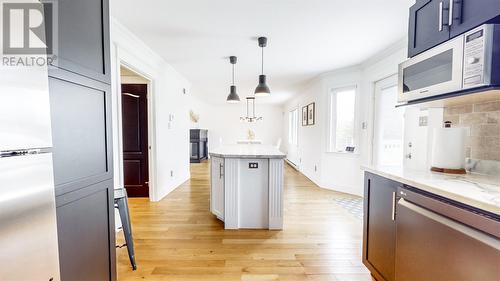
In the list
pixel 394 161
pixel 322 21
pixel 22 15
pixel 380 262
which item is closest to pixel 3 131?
pixel 22 15

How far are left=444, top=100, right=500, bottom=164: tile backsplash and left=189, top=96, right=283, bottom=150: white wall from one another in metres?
7.99

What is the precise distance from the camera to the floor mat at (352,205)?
3.16 meters

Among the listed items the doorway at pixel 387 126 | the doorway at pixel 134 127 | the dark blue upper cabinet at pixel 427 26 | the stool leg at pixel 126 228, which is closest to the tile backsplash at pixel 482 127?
the dark blue upper cabinet at pixel 427 26

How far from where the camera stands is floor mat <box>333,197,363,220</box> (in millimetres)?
3162

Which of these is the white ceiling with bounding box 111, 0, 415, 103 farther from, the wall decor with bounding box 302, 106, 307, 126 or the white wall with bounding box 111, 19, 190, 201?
the wall decor with bounding box 302, 106, 307, 126

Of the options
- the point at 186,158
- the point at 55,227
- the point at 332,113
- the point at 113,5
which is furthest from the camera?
the point at 186,158

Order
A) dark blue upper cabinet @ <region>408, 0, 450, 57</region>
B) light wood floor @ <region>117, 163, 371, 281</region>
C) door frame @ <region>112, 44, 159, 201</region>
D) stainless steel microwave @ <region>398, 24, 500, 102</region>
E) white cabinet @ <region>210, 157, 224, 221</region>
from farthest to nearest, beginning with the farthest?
white cabinet @ <region>210, 157, 224, 221</region> < door frame @ <region>112, 44, 159, 201</region> < light wood floor @ <region>117, 163, 371, 281</region> < dark blue upper cabinet @ <region>408, 0, 450, 57</region> < stainless steel microwave @ <region>398, 24, 500, 102</region>

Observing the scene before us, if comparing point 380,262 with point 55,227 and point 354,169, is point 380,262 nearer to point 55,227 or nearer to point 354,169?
point 55,227

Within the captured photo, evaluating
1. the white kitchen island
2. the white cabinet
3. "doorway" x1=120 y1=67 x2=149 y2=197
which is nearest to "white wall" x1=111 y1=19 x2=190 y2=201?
"doorway" x1=120 y1=67 x2=149 y2=197

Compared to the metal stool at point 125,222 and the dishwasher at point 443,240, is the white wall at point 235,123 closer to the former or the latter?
the metal stool at point 125,222

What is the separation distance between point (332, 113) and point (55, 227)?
14.7 ft

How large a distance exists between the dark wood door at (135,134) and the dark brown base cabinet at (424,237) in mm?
3382

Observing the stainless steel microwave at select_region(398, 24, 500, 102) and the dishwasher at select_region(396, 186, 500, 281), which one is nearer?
the dishwasher at select_region(396, 186, 500, 281)

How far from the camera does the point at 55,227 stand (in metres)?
0.96
